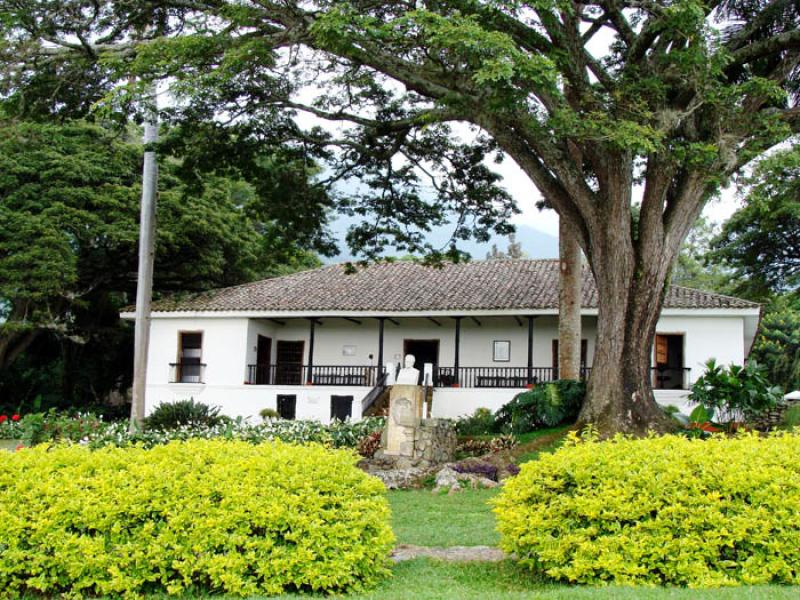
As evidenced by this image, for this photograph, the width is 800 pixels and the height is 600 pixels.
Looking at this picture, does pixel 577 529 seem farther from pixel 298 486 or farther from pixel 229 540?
pixel 229 540

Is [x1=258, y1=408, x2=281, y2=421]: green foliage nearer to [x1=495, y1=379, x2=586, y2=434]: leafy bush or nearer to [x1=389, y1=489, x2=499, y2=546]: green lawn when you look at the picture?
[x1=495, y1=379, x2=586, y2=434]: leafy bush

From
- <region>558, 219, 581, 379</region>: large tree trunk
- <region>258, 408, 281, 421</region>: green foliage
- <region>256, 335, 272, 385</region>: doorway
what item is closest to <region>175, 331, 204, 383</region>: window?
<region>256, 335, 272, 385</region>: doorway

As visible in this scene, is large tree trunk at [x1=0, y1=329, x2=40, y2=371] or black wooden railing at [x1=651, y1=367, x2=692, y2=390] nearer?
black wooden railing at [x1=651, y1=367, x2=692, y2=390]

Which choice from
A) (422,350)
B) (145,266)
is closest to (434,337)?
(422,350)

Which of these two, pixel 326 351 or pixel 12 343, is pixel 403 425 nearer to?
pixel 326 351

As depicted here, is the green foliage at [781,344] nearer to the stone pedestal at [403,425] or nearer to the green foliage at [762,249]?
the green foliage at [762,249]

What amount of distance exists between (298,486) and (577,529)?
Result: 6.33 ft

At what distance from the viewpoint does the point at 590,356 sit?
79.3 feet

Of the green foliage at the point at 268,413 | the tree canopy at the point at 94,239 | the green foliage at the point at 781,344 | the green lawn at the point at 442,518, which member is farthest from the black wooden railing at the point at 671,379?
the green lawn at the point at 442,518

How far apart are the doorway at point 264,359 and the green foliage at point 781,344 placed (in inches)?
691

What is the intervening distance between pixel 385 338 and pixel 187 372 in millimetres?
6264

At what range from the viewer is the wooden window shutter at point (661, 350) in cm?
2270

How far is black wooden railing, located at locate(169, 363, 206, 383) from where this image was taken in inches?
1014

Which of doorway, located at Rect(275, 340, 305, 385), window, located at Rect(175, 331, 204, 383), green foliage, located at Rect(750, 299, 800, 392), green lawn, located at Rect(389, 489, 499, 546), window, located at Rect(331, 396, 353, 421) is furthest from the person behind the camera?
green foliage, located at Rect(750, 299, 800, 392)
